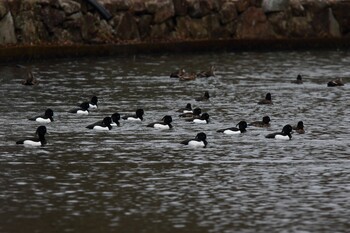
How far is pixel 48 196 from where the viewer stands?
2528cm

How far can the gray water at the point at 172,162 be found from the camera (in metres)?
23.4

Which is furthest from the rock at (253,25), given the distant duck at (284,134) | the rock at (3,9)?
the distant duck at (284,134)

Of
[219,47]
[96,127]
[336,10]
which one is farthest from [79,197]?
[336,10]

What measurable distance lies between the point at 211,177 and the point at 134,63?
94.0 ft

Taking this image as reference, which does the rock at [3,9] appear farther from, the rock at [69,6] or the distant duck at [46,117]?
the distant duck at [46,117]

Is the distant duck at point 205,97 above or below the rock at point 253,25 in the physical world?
below

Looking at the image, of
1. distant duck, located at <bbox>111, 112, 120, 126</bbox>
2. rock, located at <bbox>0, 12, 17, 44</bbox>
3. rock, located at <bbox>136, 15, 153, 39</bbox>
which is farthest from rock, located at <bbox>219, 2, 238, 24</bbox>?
distant duck, located at <bbox>111, 112, 120, 126</bbox>

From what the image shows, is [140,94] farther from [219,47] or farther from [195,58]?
[219,47]

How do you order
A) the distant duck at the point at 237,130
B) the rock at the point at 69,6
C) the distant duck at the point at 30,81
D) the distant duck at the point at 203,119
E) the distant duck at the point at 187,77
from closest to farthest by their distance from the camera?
1. the distant duck at the point at 237,130
2. the distant duck at the point at 203,119
3. the distant duck at the point at 30,81
4. the distant duck at the point at 187,77
5. the rock at the point at 69,6

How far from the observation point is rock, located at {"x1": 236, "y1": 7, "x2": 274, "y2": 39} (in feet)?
214

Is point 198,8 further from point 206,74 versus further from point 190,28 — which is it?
point 206,74

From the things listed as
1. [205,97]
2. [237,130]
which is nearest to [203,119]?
[237,130]

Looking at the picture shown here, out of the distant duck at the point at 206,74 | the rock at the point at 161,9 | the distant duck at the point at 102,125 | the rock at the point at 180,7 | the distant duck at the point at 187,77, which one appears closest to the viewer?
the distant duck at the point at 102,125

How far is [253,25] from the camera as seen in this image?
215 feet
